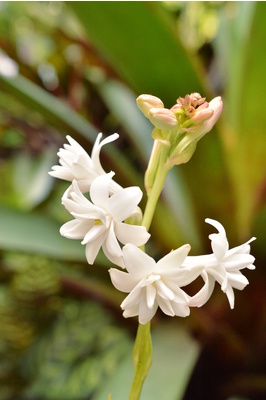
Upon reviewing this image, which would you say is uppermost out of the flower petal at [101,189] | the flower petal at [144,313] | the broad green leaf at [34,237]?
the flower petal at [101,189]

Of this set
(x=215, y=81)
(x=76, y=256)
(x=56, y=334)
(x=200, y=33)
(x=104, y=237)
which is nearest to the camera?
(x=104, y=237)

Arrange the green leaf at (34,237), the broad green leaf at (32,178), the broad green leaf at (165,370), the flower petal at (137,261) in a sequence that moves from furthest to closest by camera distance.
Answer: the broad green leaf at (32,178) → the green leaf at (34,237) → the broad green leaf at (165,370) → the flower petal at (137,261)

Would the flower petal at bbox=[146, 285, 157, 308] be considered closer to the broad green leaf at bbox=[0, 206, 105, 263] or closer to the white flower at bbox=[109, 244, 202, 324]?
the white flower at bbox=[109, 244, 202, 324]

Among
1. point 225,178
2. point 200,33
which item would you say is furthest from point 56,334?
point 200,33

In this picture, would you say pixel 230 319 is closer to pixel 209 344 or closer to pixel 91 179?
pixel 209 344

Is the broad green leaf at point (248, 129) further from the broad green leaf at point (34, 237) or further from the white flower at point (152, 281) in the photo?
the white flower at point (152, 281)

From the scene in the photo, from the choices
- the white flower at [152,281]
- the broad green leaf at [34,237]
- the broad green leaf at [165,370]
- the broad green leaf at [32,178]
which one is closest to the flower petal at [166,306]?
the white flower at [152,281]

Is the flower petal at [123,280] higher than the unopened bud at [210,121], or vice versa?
the unopened bud at [210,121]
